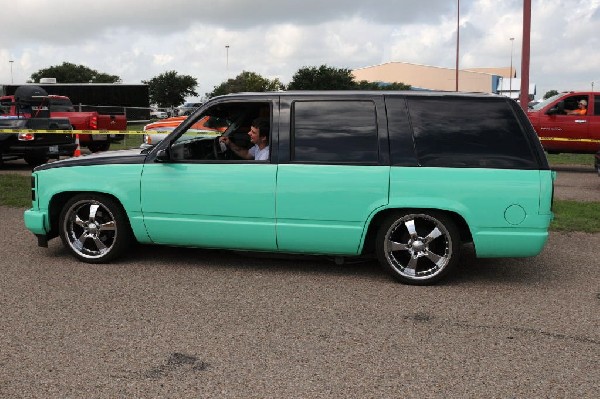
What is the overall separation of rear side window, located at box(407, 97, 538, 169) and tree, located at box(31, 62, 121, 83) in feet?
330

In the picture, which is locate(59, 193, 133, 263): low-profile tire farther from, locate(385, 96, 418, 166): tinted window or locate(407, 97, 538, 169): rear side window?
locate(407, 97, 538, 169): rear side window

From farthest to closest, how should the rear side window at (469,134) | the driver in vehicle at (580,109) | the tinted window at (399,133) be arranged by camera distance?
the driver in vehicle at (580,109)
the tinted window at (399,133)
the rear side window at (469,134)

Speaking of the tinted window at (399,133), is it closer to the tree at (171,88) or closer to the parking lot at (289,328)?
the parking lot at (289,328)

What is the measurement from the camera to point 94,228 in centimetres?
616

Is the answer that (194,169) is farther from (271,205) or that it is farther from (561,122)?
(561,122)

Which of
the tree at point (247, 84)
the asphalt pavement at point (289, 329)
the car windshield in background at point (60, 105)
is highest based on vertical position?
the tree at point (247, 84)

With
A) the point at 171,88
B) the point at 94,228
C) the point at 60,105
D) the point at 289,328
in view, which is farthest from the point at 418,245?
the point at 171,88

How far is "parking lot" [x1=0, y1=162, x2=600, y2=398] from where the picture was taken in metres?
3.54

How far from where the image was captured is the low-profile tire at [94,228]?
607 cm

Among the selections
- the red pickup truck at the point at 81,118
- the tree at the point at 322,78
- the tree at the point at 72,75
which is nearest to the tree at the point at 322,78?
the tree at the point at 322,78

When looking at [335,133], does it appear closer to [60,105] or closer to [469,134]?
[469,134]

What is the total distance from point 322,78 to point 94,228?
71946 mm

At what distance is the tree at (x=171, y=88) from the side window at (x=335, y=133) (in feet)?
287

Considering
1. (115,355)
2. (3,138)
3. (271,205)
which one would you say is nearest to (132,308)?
(115,355)
